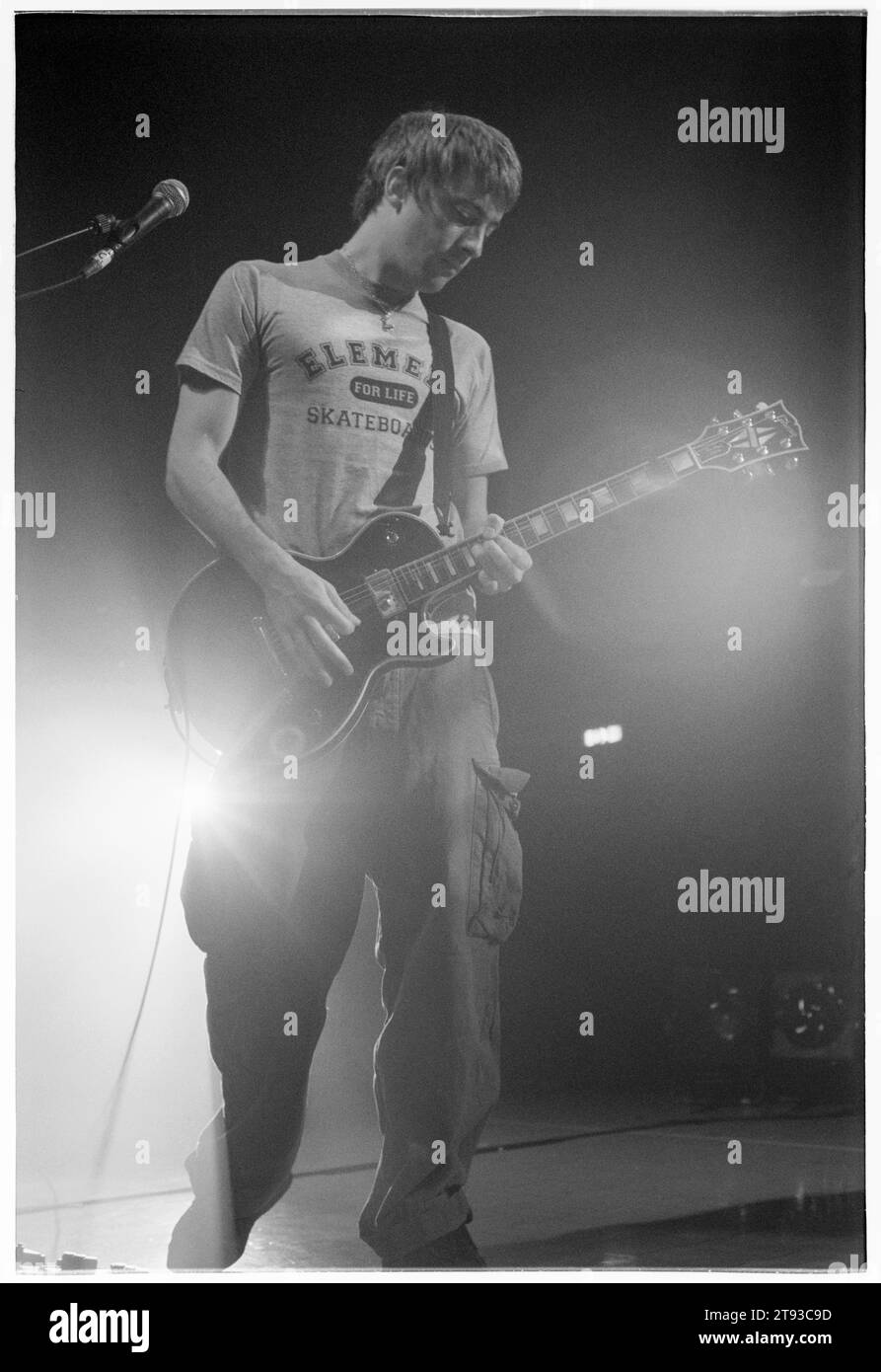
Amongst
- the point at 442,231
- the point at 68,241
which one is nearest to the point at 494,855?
the point at 442,231

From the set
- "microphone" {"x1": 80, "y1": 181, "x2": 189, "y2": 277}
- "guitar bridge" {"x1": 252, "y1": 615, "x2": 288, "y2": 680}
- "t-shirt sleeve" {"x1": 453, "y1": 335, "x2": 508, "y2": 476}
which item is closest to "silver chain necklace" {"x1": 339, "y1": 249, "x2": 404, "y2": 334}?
"t-shirt sleeve" {"x1": 453, "y1": 335, "x2": 508, "y2": 476}

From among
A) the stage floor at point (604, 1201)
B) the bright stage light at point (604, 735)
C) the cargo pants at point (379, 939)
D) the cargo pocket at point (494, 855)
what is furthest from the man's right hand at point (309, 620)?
the stage floor at point (604, 1201)

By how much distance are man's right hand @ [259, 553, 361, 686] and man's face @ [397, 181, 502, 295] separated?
2.38 ft

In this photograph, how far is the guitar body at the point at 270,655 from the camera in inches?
112

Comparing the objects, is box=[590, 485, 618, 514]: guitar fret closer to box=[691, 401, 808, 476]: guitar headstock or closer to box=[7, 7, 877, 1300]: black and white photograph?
box=[7, 7, 877, 1300]: black and white photograph

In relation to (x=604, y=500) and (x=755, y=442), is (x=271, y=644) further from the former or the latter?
(x=755, y=442)

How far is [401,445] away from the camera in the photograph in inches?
115

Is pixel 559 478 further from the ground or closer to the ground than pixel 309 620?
further from the ground

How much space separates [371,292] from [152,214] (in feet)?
1.68

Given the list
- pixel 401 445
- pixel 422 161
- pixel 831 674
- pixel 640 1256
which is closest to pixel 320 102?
pixel 422 161

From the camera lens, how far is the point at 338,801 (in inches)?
112

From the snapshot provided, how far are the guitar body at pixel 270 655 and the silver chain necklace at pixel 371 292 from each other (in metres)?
0.47
